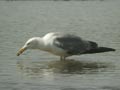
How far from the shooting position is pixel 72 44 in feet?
40.9

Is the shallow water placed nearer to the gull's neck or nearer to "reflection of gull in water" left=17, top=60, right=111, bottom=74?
"reflection of gull in water" left=17, top=60, right=111, bottom=74

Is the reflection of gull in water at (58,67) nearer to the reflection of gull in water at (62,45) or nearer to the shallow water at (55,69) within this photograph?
the shallow water at (55,69)

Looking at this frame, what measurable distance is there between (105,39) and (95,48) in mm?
3129

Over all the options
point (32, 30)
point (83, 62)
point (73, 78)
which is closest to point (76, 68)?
point (83, 62)

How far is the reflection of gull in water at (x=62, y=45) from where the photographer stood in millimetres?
12172

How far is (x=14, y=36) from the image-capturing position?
16297 millimetres

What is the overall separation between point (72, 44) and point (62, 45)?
299 millimetres

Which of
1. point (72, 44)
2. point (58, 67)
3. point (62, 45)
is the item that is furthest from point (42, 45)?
point (58, 67)

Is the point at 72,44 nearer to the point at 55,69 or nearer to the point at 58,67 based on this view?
the point at 58,67

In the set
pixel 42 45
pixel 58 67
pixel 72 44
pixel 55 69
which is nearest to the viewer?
pixel 55 69

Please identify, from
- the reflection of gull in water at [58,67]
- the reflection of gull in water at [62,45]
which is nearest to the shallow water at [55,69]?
the reflection of gull in water at [58,67]

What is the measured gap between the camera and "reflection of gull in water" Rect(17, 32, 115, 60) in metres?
12.2

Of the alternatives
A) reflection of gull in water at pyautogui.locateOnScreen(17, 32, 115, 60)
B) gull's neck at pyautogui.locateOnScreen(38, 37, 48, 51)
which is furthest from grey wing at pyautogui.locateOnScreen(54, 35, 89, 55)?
gull's neck at pyautogui.locateOnScreen(38, 37, 48, 51)

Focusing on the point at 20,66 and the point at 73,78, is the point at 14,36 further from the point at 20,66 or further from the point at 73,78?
the point at 73,78
